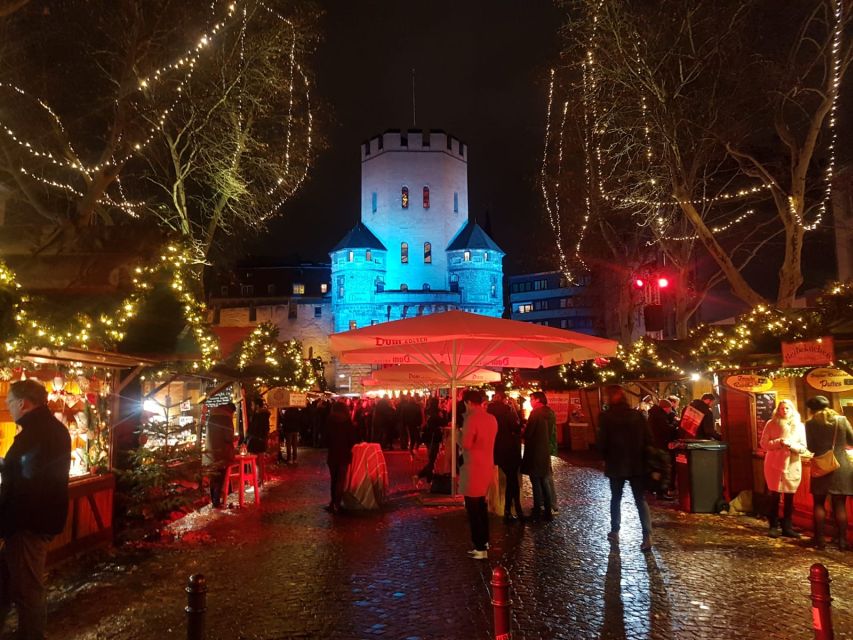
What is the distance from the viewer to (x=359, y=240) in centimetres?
7431

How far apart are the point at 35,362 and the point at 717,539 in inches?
327

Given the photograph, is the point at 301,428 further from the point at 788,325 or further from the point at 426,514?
the point at 788,325

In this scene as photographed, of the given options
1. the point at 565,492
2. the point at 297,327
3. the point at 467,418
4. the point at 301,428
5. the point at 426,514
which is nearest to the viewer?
the point at 467,418

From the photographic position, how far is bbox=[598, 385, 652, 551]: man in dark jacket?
8469 mm

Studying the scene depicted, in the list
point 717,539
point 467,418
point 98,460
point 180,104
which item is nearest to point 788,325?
point 717,539

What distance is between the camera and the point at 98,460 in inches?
355

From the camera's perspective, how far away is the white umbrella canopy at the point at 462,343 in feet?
35.0

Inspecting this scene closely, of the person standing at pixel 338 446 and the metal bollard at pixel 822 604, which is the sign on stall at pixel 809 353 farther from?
the person standing at pixel 338 446

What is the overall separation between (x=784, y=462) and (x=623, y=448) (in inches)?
94.8

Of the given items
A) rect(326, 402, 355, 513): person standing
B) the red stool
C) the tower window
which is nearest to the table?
rect(326, 402, 355, 513): person standing

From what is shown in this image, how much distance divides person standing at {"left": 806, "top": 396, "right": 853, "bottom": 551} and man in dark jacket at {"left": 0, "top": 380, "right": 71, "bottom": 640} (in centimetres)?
806

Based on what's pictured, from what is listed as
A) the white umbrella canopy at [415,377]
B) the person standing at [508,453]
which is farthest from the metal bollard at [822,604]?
the white umbrella canopy at [415,377]

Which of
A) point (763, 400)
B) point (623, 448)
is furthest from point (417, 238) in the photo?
point (623, 448)

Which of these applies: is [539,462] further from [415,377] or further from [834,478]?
[415,377]
